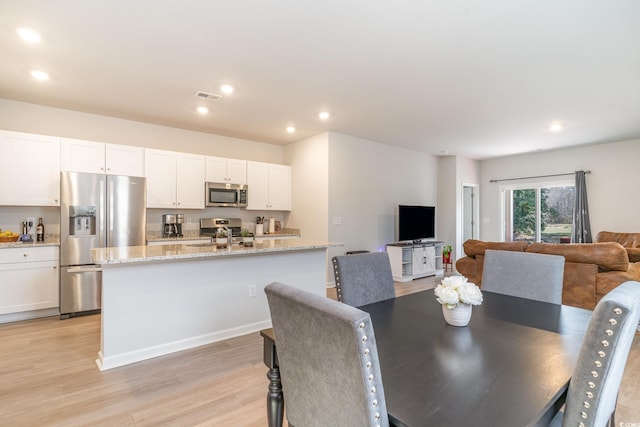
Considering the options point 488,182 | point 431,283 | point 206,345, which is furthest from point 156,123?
point 488,182

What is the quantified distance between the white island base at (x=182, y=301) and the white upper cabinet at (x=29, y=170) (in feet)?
7.13

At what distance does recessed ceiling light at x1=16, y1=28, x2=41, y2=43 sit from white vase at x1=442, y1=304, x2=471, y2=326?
11.5ft

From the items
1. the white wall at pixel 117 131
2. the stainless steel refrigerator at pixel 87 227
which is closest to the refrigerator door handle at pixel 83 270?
the stainless steel refrigerator at pixel 87 227

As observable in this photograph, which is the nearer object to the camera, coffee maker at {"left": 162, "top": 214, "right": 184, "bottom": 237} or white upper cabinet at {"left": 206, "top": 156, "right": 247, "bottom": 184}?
coffee maker at {"left": 162, "top": 214, "right": 184, "bottom": 237}

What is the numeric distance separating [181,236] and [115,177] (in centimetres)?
129

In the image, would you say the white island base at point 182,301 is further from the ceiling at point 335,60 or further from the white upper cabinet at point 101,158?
the white upper cabinet at point 101,158

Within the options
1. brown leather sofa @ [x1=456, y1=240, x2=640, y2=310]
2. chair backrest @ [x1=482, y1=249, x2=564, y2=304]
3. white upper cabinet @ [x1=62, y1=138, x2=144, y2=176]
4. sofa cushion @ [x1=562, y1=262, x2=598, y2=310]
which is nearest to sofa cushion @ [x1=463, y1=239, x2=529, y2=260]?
brown leather sofa @ [x1=456, y1=240, x2=640, y2=310]

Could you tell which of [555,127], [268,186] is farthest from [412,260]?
[555,127]

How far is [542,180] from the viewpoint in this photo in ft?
22.7

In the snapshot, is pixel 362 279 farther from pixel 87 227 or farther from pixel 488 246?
pixel 87 227

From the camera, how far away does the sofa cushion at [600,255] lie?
10.4ft

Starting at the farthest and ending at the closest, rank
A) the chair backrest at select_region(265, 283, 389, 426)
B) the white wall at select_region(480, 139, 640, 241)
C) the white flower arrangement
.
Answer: the white wall at select_region(480, 139, 640, 241), the white flower arrangement, the chair backrest at select_region(265, 283, 389, 426)

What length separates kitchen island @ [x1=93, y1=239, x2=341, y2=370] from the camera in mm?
2566

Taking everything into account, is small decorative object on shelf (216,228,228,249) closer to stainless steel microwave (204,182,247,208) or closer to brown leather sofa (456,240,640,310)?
stainless steel microwave (204,182,247,208)
